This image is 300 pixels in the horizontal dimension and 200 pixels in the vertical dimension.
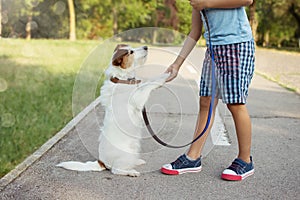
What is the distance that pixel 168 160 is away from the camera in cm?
411

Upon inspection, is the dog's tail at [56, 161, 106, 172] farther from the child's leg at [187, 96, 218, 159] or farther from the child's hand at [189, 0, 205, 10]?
the child's hand at [189, 0, 205, 10]

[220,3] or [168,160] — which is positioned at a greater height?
[220,3]

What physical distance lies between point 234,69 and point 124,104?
0.89m

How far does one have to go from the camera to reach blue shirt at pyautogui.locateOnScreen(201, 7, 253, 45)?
3387 millimetres

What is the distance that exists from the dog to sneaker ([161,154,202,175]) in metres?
0.27

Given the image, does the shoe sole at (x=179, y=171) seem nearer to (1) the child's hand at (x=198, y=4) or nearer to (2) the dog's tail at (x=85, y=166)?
(2) the dog's tail at (x=85, y=166)

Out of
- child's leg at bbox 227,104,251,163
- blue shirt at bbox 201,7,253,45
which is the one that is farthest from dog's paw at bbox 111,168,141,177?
blue shirt at bbox 201,7,253,45

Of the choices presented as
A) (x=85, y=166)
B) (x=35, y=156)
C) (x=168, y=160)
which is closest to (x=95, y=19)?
(x=35, y=156)

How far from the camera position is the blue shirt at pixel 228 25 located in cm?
339

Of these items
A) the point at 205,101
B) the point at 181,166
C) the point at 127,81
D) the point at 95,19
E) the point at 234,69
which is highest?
the point at 234,69

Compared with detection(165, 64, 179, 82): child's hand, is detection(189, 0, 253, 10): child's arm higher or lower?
higher

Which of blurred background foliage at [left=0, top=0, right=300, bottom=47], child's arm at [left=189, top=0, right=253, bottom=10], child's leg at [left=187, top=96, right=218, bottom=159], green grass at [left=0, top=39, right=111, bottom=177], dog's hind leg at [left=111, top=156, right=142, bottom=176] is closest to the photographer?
child's arm at [left=189, top=0, right=253, bottom=10]

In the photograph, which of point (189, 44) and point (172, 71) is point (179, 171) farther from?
point (189, 44)

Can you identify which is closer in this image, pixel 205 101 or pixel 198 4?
pixel 198 4
